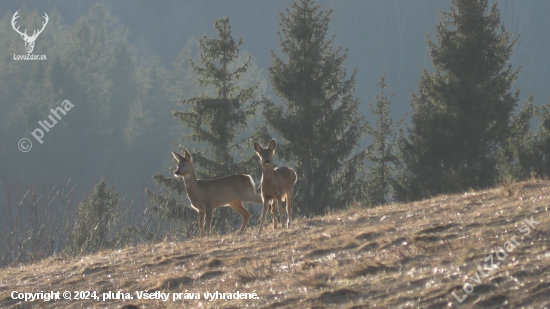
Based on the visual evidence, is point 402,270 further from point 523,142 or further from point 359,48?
point 359,48

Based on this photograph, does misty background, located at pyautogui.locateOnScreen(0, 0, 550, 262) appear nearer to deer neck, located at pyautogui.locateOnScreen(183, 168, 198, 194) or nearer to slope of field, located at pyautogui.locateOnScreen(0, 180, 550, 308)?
deer neck, located at pyautogui.locateOnScreen(183, 168, 198, 194)

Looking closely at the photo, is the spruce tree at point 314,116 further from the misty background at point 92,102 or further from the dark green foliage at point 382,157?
the misty background at point 92,102

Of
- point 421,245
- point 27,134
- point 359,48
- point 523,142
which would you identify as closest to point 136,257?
point 421,245

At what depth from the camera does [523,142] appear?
27844 mm

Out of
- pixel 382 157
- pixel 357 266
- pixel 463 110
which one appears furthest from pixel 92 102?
pixel 357 266

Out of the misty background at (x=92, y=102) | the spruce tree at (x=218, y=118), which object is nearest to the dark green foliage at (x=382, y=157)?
the spruce tree at (x=218, y=118)

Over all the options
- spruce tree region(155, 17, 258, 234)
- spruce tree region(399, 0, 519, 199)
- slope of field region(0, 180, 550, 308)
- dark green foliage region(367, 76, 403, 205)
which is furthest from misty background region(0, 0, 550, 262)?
slope of field region(0, 180, 550, 308)

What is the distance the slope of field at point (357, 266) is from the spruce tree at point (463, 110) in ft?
56.1

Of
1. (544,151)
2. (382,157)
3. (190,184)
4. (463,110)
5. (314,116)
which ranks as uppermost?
(314,116)

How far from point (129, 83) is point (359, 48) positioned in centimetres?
8066

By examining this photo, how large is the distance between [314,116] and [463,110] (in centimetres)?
679

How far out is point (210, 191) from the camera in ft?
44.2

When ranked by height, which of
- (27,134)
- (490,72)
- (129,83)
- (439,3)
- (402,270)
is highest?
(439,3)

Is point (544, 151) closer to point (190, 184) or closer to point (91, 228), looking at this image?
point (190, 184)
